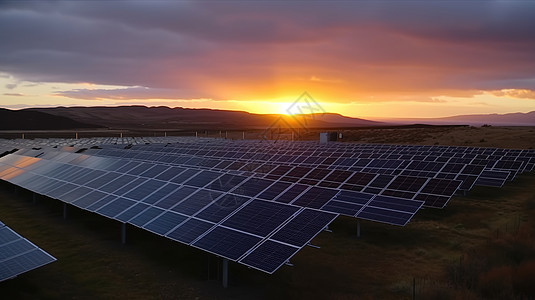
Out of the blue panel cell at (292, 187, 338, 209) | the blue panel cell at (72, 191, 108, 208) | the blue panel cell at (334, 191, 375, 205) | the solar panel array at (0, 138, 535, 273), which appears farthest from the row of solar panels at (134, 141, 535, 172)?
the blue panel cell at (72, 191, 108, 208)

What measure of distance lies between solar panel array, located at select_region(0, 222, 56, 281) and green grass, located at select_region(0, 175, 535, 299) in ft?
3.40

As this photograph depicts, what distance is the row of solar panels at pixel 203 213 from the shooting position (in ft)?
37.7

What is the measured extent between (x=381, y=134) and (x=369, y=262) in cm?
8915

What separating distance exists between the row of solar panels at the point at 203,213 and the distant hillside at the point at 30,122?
165 metres

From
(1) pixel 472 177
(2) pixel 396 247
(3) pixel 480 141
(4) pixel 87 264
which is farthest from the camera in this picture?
(3) pixel 480 141

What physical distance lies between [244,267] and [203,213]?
2475 mm

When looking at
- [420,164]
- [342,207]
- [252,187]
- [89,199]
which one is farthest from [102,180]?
[420,164]

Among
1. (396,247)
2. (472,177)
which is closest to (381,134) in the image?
(472,177)

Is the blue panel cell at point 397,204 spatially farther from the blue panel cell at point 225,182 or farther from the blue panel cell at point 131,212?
the blue panel cell at point 131,212

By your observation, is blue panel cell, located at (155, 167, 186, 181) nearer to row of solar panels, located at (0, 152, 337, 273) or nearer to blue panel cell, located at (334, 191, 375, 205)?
row of solar panels, located at (0, 152, 337, 273)

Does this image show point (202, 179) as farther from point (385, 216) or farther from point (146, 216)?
point (385, 216)

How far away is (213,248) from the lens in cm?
1174

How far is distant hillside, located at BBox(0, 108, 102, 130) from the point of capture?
522ft

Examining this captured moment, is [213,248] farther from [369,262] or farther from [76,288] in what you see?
[369,262]
